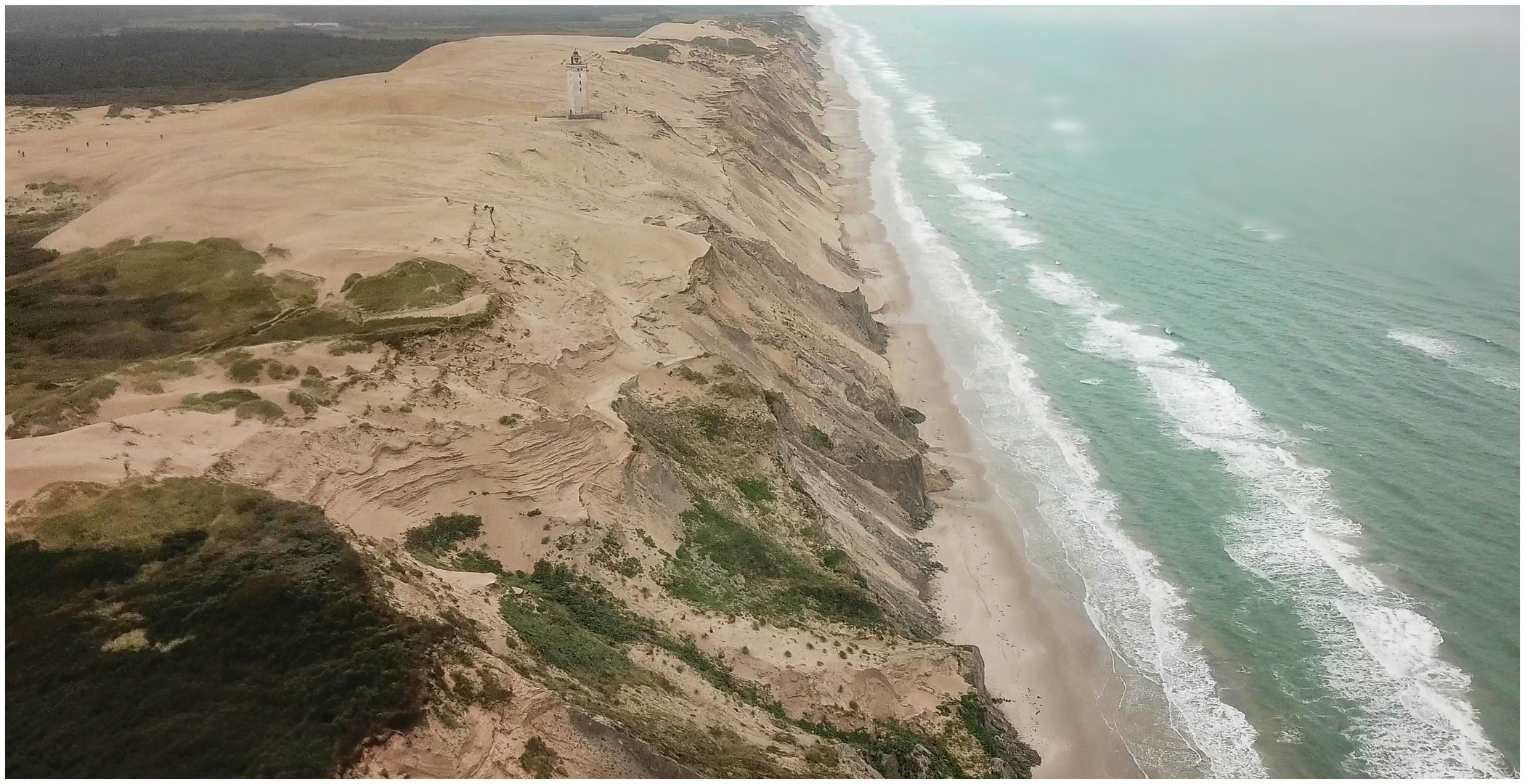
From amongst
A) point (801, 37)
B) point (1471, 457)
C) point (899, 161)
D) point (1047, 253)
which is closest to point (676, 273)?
point (1471, 457)

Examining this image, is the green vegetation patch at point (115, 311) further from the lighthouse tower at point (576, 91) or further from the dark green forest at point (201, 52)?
the dark green forest at point (201, 52)

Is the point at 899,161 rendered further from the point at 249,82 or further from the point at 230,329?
the point at 230,329

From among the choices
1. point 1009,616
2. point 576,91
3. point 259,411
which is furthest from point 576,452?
point 576,91

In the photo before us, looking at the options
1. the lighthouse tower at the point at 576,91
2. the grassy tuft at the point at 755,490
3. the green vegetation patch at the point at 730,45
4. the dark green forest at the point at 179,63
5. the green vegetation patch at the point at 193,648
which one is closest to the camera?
the green vegetation patch at the point at 193,648

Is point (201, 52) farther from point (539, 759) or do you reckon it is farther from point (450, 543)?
point (539, 759)

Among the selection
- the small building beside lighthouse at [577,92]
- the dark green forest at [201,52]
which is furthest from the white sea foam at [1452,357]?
the dark green forest at [201,52]

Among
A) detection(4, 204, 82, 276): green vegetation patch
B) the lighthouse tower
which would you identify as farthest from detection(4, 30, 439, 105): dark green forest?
detection(4, 204, 82, 276): green vegetation patch

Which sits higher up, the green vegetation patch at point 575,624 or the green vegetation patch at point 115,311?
the green vegetation patch at point 115,311
